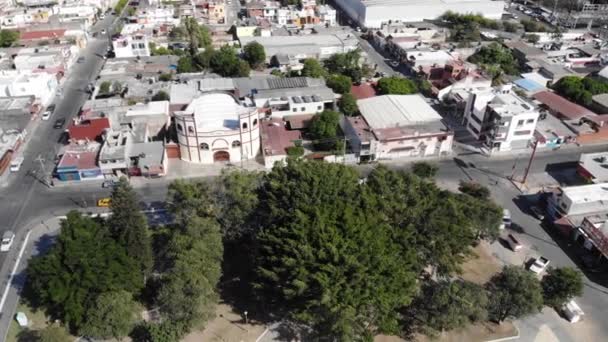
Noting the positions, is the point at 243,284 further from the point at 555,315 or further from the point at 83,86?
the point at 83,86

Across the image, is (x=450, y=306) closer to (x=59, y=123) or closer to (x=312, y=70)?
(x=312, y=70)

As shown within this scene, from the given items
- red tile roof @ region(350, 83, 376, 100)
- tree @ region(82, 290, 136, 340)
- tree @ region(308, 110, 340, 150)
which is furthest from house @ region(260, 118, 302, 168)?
tree @ region(82, 290, 136, 340)

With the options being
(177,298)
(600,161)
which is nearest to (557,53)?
(600,161)

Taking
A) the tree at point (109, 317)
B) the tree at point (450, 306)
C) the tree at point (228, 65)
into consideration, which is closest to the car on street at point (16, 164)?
the tree at point (109, 317)

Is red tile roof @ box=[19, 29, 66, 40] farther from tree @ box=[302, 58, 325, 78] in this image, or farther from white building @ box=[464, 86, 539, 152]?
white building @ box=[464, 86, 539, 152]

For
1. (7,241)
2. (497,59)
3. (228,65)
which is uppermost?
(228,65)

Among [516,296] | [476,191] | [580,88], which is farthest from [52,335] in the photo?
[580,88]
